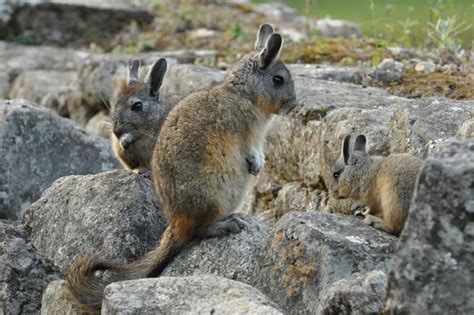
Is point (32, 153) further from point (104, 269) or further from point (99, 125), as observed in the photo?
point (104, 269)

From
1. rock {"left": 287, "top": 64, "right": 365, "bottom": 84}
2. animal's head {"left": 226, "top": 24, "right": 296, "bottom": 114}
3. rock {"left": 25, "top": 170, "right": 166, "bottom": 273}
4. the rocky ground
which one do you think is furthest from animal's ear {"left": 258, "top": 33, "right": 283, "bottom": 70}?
rock {"left": 287, "top": 64, "right": 365, "bottom": 84}

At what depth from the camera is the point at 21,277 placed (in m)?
8.16

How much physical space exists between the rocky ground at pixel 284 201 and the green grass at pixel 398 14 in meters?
0.39

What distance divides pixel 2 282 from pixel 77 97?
6.53 meters

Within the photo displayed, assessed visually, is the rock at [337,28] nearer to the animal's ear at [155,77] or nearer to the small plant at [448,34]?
the small plant at [448,34]

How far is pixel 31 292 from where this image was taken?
321 inches

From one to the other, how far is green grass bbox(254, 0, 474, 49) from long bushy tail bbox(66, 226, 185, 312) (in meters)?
4.02

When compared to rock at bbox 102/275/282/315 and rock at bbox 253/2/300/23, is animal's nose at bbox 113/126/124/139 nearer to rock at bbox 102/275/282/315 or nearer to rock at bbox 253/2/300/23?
rock at bbox 102/275/282/315

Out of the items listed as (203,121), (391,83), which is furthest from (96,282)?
(391,83)

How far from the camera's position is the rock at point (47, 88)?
14883 millimetres

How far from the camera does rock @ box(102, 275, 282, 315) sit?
6.15 m

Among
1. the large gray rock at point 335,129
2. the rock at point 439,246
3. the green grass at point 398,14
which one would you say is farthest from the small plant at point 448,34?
the rock at point 439,246

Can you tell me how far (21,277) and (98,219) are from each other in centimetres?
73

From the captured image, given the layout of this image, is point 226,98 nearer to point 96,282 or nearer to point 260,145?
point 260,145
